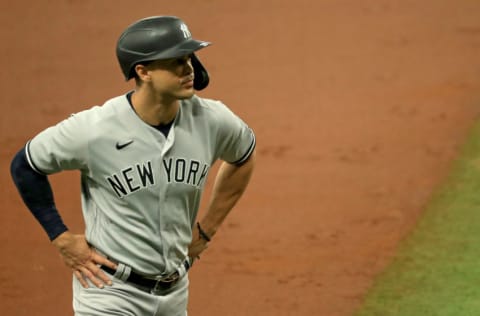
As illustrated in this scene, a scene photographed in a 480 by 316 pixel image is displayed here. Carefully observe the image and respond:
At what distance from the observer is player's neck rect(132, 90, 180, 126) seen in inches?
147

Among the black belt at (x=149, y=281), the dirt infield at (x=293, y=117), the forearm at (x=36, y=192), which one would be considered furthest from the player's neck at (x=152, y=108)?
the dirt infield at (x=293, y=117)

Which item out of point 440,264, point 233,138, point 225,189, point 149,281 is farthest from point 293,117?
point 149,281

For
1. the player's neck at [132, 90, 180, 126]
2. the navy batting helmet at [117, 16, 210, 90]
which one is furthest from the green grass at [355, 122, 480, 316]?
the navy batting helmet at [117, 16, 210, 90]

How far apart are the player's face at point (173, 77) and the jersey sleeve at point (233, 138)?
0.28 m

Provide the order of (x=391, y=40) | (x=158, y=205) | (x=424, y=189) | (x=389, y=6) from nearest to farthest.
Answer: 1. (x=158, y=205)
2. (x=424, y=189)
3. (x=391, y=40)
4. (x=389, y=6)

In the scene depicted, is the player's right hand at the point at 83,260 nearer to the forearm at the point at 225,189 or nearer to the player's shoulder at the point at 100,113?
the player's shoulder at the point at 100,113

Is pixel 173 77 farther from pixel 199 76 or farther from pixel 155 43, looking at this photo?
pixel 199 76

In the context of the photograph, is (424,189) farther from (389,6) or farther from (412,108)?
(389,6)

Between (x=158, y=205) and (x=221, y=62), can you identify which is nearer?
(x=158, y=205)

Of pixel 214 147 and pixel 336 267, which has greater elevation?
pixel 214 147

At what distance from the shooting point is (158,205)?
149 inches

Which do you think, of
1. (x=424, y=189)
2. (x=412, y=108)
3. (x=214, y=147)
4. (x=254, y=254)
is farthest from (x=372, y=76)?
(x=214, y=147)

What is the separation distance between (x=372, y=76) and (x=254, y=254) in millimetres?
3183

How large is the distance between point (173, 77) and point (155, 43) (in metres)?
0.15
